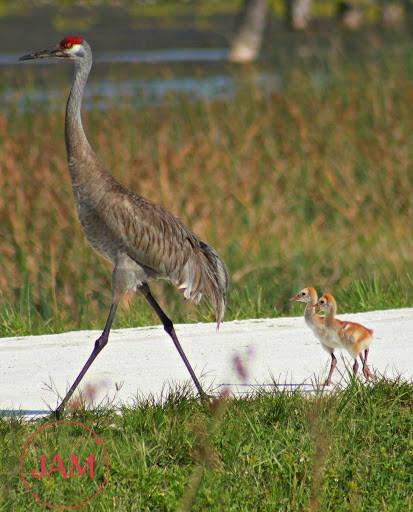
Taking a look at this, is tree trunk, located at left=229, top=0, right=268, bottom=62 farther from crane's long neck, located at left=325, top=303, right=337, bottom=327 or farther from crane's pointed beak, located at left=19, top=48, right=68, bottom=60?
crane's long neck, located at left=325, top=303, right=337, bottom=327

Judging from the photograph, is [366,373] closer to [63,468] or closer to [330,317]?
[330,317]

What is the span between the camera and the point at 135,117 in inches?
566

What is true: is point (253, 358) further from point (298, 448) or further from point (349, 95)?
point (349, 95)

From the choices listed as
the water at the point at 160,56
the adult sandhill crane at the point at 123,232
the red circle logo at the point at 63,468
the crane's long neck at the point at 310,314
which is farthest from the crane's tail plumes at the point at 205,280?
the water at the point at 160,56

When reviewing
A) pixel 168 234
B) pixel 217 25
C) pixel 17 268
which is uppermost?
pixel 168 234

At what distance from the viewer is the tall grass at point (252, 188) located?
9570mm

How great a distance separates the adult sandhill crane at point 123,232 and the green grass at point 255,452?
436 millimetres

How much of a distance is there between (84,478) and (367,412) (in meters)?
1.38

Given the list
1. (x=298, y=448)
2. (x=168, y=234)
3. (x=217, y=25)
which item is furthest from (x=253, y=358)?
(x=217, y=25)

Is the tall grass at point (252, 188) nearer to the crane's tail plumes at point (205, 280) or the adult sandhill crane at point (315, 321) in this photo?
the crane's tail plumes at point (205, 280)

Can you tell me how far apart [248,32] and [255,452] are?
29.8 meters

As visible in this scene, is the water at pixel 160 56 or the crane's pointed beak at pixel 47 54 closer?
the crane's pointed beak at pixel 47 54

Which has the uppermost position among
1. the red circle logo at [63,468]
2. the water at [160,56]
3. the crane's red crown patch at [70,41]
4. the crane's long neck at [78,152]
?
the crane's red crown patch at [70,41]

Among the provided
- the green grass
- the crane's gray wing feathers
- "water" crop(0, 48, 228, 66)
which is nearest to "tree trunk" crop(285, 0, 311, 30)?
"water" crop(0, 48, 228, 66)
